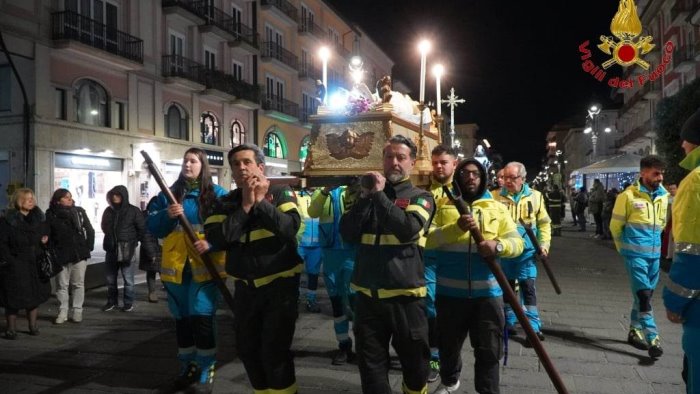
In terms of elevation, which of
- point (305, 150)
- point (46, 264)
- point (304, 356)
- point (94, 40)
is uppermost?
point (94, 40)

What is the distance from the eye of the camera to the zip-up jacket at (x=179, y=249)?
14.6ft

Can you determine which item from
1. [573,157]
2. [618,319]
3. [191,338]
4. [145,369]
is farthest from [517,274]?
[573,157]

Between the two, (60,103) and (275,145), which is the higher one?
(60,103)

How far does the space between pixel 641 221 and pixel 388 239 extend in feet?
12.2

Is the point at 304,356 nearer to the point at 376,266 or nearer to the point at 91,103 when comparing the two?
the point at 376,266

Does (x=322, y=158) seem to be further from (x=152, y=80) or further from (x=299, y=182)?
(x=152, y=80)

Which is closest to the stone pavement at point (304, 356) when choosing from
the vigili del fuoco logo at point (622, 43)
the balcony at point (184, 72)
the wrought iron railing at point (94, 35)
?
the vigili del fuoco logo at point (622, 43)

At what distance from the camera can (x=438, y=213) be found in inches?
164

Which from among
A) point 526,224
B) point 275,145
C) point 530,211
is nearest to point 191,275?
point 526,224

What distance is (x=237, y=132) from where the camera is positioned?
28438mm

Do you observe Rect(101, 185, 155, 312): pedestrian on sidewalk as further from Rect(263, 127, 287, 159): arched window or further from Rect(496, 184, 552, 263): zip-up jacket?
Rect(263, 127, 287, 159): arched window

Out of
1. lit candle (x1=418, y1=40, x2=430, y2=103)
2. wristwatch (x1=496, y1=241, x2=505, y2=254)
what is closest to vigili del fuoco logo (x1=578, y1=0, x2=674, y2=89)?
lit candle (x1=418, y1=40, x2=430, y2=103)

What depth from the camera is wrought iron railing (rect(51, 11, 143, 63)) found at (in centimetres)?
1744

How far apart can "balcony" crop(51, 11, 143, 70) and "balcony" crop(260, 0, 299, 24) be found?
10711 mm
